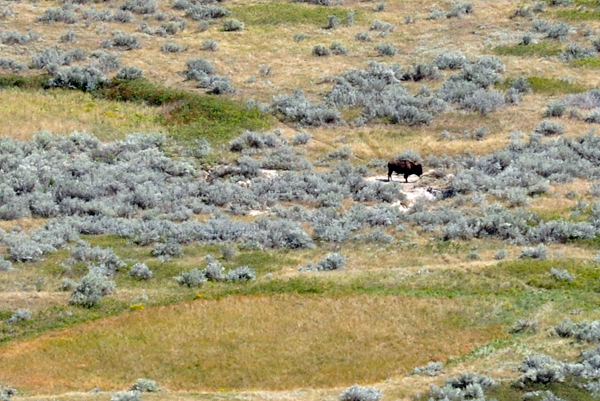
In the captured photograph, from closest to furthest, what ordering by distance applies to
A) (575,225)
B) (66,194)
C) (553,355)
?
(553,355) < (575,225) < (66,194)

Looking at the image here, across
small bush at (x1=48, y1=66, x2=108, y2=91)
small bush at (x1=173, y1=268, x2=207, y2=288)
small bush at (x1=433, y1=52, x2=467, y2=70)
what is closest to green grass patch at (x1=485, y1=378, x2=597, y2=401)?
small bush at (x1=173, y1=268, x2=207, y2=288)

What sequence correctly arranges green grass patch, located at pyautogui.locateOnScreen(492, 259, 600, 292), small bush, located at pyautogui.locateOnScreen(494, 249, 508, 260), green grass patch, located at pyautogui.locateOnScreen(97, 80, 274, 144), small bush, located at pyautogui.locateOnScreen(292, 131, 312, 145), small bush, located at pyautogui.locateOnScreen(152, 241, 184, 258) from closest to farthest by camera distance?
green grass patch, located at pyautogui.locateOnScreen(492, 259, 600, 292) < small bush, located at pyautogui.locateOnScreen(494, 249, 508, 260) < small bush, located at pyautogui.locateOnScreen(152, 241, 184, 258) < small bush, located at pyautogui.locateOnScreen(292, 131, 312, 145) < green grass patch, located at pyautogui.locateOnScreen(97, 80, 274, 144)

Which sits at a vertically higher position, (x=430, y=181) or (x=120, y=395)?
(x=120, y=395)

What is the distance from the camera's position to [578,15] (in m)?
68.8

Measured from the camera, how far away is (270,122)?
185ft

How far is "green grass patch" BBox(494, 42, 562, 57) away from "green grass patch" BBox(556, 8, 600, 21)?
14.8ft

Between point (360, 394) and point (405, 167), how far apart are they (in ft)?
73.9

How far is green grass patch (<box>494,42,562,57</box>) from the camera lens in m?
64.1

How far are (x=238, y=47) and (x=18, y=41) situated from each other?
40.7 ft

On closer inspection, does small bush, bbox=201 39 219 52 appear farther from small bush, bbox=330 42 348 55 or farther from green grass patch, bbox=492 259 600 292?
green grass patch, bbox=492 259 600 292

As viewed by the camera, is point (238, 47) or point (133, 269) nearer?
point (133, 269)

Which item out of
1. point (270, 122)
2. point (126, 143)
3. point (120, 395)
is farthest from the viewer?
point (270, 122)

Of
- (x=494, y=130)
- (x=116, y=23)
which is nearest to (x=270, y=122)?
(x=494, y=130)

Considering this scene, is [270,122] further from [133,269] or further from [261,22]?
[133,269]
